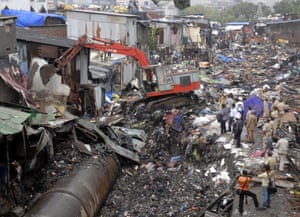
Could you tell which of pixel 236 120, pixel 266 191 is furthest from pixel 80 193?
pixel 236 120

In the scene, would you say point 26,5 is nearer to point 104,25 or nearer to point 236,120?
point 104,25

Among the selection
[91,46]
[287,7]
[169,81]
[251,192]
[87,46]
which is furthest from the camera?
[287,7]

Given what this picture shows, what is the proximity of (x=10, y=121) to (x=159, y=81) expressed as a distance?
9926mm

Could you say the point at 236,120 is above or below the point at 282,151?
above

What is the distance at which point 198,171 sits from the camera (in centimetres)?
1361

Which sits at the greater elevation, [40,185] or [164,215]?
[40,185]

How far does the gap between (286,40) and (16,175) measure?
1740 inches

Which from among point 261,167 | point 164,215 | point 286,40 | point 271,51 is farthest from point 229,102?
point 286,40

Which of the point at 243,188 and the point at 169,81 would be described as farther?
the point at 169,81

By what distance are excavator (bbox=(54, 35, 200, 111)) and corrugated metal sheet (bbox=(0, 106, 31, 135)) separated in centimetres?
806

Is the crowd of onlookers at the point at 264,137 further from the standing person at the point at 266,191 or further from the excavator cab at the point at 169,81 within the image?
the excavator cab at the point at 169,81

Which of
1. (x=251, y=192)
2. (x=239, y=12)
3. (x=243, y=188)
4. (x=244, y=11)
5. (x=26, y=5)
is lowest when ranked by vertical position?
(x=251, y=192)

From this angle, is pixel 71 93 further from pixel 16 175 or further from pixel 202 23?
pixel 202 23

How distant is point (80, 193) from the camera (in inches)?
394
